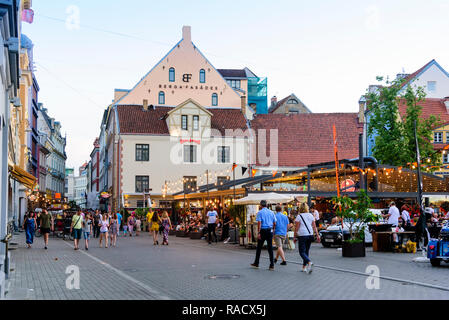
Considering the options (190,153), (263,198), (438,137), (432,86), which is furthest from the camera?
(432,86)

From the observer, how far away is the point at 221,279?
13.3 metres

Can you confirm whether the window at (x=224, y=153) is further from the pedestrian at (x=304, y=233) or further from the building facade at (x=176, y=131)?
the pedestrian at (x=304, y=233)

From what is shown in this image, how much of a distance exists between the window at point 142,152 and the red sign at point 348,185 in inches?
989

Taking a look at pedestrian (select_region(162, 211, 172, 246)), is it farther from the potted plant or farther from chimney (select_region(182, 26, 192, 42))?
chimney (select_region(182, 26, 192, 42))

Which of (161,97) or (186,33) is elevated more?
(186,33)

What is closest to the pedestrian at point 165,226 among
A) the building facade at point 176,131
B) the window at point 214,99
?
the building facade at point 176,131

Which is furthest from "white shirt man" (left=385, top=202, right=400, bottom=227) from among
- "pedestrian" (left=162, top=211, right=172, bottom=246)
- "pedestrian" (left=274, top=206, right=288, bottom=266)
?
"pedestrian" (left=162, top=211, right=172, bottom=246)

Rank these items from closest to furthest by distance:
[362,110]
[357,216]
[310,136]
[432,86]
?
[357,216]
[432,86]
[310,136]
[362,110]

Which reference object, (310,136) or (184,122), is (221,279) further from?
(310,136)

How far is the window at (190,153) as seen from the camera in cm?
5706

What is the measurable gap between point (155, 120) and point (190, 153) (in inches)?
179

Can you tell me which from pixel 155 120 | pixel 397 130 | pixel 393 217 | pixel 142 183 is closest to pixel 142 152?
pixel 142 183
